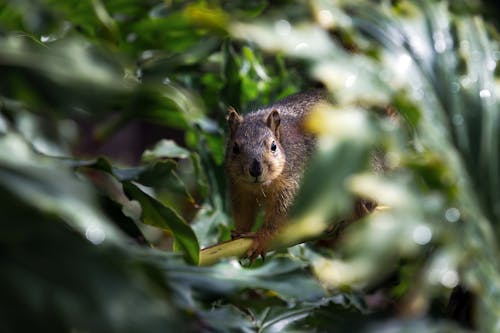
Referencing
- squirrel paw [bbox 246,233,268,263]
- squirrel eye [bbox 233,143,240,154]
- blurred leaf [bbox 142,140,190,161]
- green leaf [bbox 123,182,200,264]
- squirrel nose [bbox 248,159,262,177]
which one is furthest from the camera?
squirrel eye [bbox 233,143,240,154]

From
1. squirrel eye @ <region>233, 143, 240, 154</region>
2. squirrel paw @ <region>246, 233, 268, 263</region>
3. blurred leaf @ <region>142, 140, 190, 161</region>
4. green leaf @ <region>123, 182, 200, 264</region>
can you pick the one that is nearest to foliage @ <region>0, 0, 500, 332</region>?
green leaf @ <region>123, 182, 200, 264</region>

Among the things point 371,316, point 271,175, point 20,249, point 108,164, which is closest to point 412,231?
point 371,316

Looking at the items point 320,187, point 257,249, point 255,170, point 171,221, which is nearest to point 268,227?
point 255,170

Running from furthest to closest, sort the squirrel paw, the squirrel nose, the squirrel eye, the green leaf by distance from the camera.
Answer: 1. the squirrel eye
2. the squirrel nose
3. the squirrel paw
4. the green leaf

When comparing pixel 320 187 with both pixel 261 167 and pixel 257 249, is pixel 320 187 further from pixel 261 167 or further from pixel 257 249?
pixel 261 167

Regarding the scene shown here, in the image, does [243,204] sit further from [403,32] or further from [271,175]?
[403,32]

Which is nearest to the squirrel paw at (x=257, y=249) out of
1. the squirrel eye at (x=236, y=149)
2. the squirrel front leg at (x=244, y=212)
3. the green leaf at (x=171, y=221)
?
the green leaf at (x=171, y=221)

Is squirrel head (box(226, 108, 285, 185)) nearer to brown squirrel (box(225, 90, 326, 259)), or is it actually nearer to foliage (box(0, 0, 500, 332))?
brown squirrel (box(225, 90, 326, 259))

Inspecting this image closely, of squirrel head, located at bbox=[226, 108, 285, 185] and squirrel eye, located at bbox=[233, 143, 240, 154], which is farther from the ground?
squirrel head, located at bbox=[226, 108, 285, 185]
